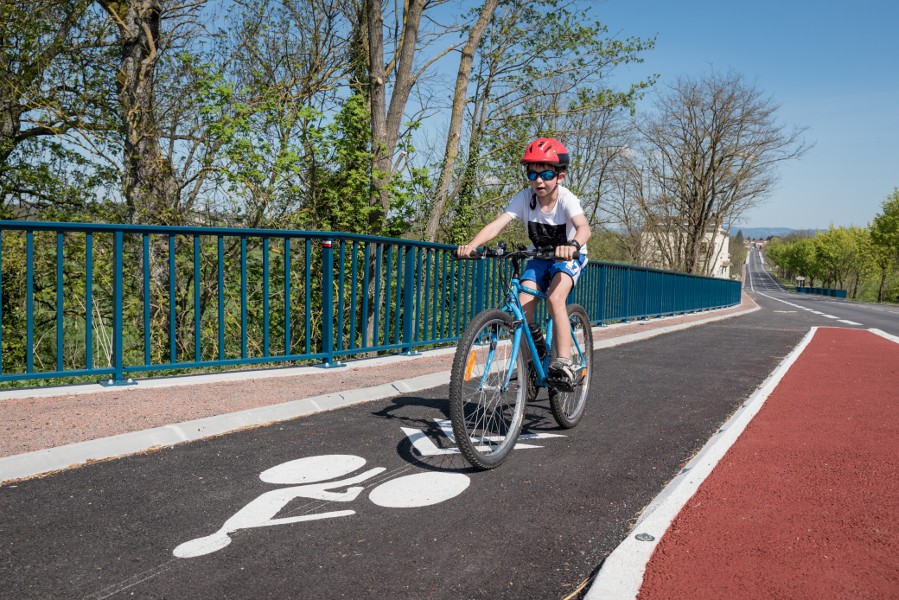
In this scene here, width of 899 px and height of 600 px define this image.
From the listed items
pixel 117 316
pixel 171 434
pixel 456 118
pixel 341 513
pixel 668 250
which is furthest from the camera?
pixel 668 250

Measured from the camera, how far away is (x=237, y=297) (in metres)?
8.41

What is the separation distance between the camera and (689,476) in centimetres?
381

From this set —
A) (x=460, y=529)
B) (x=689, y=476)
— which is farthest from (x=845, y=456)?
(x=460, y=529)

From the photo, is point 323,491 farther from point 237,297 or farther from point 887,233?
point 887,233

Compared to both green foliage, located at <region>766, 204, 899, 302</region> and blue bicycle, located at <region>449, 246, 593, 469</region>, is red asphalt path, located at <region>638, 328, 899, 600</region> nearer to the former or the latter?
blue bicycle, located at <region>449, 246, 593, 469</region>

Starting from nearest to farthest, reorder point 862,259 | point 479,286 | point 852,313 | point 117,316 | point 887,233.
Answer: point 117,316 → point 479,286 → point 852,313 → point 887,233 → point 862,259

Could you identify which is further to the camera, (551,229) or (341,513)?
(551,229)

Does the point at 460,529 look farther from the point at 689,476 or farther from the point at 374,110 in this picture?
the point at 374,110

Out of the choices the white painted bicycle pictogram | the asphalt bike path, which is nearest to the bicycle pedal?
the asphalt bike path

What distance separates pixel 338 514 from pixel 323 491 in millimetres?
347

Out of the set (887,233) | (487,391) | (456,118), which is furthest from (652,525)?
(887,233)

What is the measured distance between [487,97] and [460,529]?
15184 millimetres

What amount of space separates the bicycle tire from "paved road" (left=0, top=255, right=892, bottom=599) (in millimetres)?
129

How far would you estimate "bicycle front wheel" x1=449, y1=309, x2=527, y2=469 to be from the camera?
148 inches
